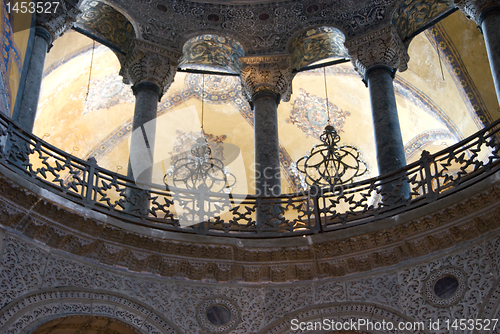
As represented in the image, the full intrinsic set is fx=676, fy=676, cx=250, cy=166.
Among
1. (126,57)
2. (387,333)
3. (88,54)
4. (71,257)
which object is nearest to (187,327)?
(71,257)

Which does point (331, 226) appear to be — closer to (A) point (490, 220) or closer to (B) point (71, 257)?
(A) point (490, 220)

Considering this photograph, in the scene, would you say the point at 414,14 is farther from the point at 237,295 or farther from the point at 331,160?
the point at 237,295

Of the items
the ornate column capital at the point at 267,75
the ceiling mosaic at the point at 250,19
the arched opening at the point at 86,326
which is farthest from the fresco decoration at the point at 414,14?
the arched opening at the point at 86,326

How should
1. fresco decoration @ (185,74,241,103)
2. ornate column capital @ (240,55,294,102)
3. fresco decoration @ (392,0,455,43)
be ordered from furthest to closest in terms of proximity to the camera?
1. fresco decoration @ (185,74,241,103)
2. ornate column capital @ (240,55,294,102)
3. fresco decoration @ (392,0,455,43)

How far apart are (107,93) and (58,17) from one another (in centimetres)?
423

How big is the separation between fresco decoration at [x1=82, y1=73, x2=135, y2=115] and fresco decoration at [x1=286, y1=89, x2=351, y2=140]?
11.1 ft

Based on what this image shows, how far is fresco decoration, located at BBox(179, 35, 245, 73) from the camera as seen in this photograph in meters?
10.8

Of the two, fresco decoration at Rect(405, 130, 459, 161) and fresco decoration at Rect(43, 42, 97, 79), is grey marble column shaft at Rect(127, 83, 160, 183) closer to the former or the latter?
fresco decoration at Rect(43, 42, 97, 79)

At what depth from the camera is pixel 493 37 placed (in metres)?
8.41

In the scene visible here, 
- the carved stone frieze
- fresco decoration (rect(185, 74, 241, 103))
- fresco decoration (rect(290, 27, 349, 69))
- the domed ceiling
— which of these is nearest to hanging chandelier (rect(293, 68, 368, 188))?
fresco decoration (rect(290, 27, 349, 69))

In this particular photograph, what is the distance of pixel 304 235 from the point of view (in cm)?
760

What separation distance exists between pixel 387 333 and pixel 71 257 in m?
3.27

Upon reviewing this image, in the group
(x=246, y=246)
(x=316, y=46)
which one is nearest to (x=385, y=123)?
(x=316, y=46)

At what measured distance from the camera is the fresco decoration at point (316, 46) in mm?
10633
